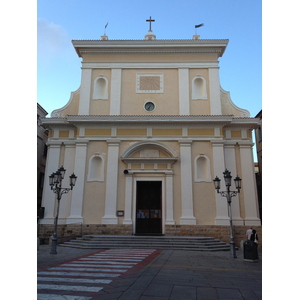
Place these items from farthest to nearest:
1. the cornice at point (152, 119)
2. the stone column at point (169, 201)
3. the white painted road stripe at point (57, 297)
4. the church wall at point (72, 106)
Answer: the church wall at point (72, 106)
the cornice at point (152, 119)
the stone column at point (169, 201)
the white painted road stripe at point (57, 297)

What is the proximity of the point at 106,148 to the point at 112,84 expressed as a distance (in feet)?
15.1

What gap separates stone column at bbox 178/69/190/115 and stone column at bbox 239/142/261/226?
4285 mm

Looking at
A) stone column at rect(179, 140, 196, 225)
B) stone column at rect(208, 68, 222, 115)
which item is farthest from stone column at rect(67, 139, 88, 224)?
→ stone column at rect(208, 68, 222, 115)

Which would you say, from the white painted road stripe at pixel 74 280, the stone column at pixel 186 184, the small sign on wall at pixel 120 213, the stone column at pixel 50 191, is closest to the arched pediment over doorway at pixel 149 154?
the stone column at pixel 186 184

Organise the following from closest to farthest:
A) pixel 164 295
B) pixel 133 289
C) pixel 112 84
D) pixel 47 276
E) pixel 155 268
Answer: pixel 164 295 → pixel 133 289 → pixel 47 276 → pixel 155 268 → pixel 112 84

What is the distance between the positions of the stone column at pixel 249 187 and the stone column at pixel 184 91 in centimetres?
428

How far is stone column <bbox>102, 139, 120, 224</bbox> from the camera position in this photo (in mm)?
16797

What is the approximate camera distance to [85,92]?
63.6 ft

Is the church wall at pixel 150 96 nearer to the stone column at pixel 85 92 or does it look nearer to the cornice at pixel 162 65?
the cornice at pixel 162 65

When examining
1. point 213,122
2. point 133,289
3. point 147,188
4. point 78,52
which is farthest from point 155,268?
point 78,52

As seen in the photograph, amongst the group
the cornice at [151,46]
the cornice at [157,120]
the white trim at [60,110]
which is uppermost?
the cornice at [151,46]

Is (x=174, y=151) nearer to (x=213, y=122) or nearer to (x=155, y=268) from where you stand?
(x=213, y=122)

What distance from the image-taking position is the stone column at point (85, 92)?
747 inches

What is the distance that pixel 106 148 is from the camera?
713 inches
